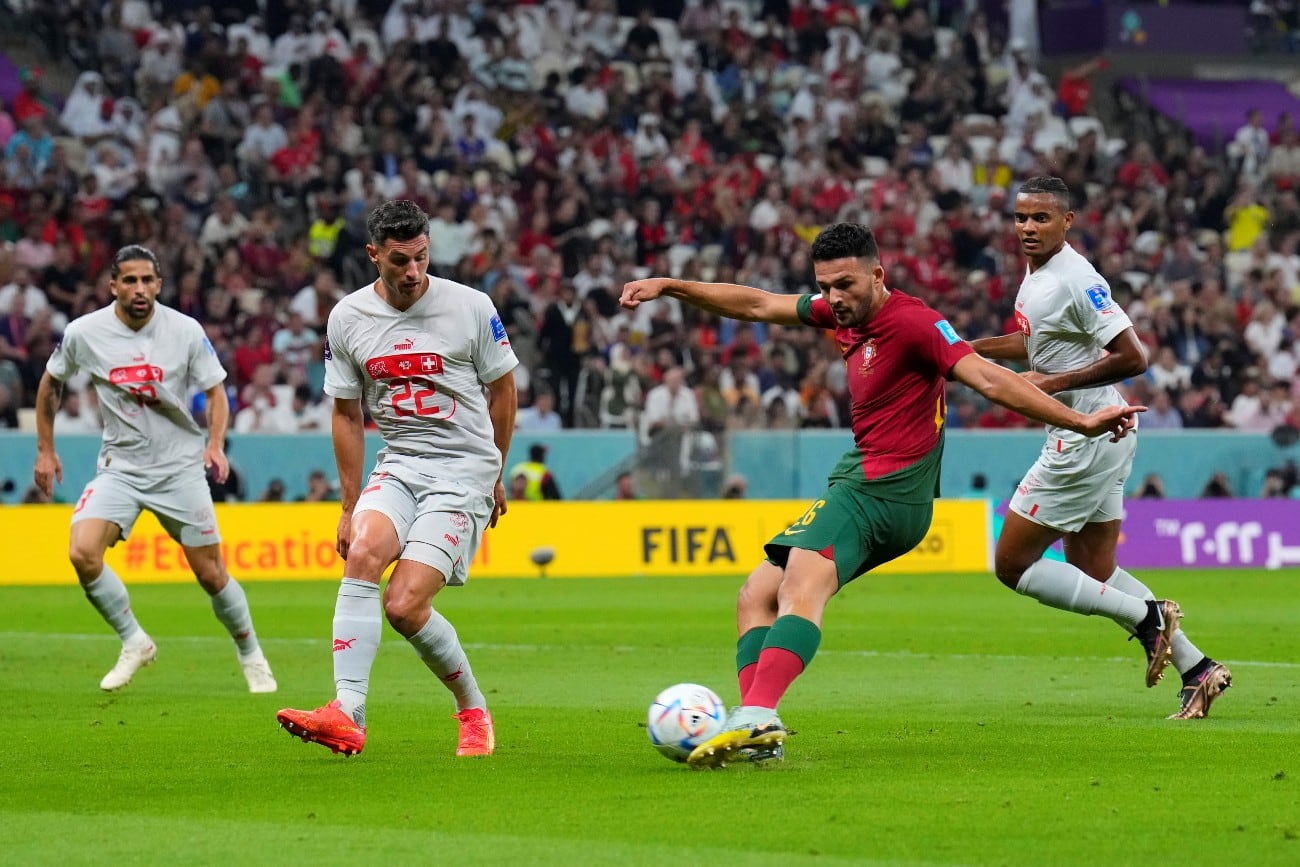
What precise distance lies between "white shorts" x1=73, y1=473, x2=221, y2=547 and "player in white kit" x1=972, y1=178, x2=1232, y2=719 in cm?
474

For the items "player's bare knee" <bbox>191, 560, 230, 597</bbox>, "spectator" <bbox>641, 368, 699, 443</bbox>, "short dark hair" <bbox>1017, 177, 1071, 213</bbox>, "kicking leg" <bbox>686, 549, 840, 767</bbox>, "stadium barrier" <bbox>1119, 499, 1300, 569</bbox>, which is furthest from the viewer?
"stadium barrier" <bbox>1119, 499, 1300, 569</bbox>

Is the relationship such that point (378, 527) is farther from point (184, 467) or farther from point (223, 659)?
point (223, 659)

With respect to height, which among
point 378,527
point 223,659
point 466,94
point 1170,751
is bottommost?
point 223,659

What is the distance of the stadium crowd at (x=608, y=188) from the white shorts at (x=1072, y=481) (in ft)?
45.2

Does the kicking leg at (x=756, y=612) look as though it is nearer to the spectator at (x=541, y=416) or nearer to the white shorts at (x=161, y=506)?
the white shorts at (x=161, y=506)

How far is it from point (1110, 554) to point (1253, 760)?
2.37m

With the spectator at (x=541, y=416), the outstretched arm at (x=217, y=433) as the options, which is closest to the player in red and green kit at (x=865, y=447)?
the outstretched arm at (x=217, y=433)

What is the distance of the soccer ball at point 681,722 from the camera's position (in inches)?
305

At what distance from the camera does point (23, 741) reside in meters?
9.13

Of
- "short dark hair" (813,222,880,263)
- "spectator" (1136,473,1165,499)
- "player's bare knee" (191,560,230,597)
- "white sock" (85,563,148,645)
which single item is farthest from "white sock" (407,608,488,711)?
"spectator" (1136,473,1165,499)

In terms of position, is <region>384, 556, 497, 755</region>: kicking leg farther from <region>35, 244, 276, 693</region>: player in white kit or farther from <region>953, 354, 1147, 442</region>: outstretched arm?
<region>35, 244, 276, 693</region>: player in white kit

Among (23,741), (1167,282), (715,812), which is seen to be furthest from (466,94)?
(715,812)

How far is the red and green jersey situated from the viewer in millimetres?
8000

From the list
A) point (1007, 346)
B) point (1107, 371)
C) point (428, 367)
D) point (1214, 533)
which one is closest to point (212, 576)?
point (428, 367)
